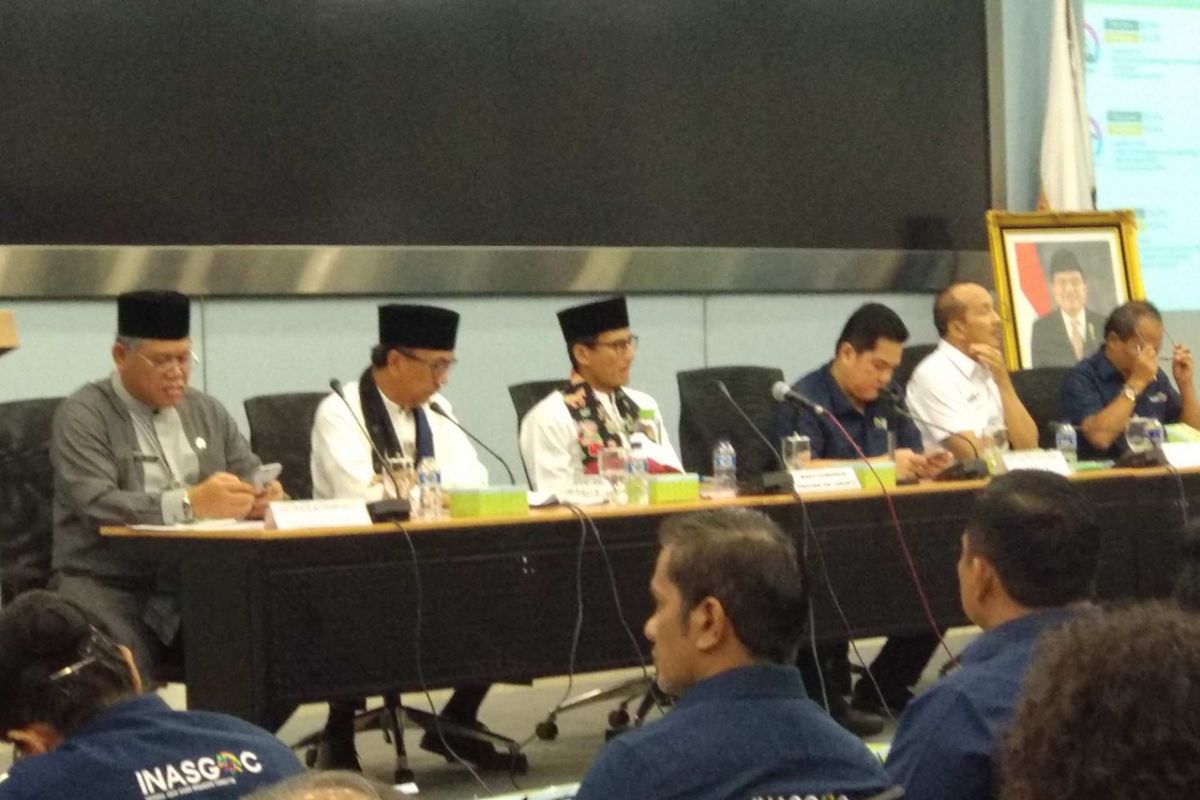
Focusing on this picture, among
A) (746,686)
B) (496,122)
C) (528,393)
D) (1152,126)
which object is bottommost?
(746,686)

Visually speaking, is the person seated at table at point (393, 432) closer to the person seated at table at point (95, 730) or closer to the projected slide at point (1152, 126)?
the person seated at table at point (95, 730)

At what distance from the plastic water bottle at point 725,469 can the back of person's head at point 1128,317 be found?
1.99 m

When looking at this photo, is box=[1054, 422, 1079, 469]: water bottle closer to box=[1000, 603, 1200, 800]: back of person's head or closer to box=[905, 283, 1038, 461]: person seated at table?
box=[905, 283, 1038, 461]: person seated at table

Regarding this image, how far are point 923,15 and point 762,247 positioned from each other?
4.32 feet

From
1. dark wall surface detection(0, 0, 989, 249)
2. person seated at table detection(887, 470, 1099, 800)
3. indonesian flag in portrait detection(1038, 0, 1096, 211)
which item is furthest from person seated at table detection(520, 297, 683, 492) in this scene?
indonesian flag in portrait detection(1038, 0, 1096, 211)

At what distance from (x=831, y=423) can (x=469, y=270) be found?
151 centimetres

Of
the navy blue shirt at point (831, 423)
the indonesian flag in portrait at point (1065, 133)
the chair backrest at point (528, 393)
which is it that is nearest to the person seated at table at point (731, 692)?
the chair backrest at point (528, 393)

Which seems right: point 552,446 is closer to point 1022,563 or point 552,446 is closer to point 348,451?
point 348,451

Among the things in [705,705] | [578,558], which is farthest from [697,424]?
[705,705]

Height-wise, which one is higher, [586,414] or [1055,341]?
[1055,341]

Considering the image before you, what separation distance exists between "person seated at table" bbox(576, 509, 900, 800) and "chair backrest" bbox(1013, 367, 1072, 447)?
13.2 ft

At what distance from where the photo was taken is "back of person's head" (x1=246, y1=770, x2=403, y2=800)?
1.00 meters

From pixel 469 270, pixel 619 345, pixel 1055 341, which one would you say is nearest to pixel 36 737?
pixel 619 345

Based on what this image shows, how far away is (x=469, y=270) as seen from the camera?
602 cm
